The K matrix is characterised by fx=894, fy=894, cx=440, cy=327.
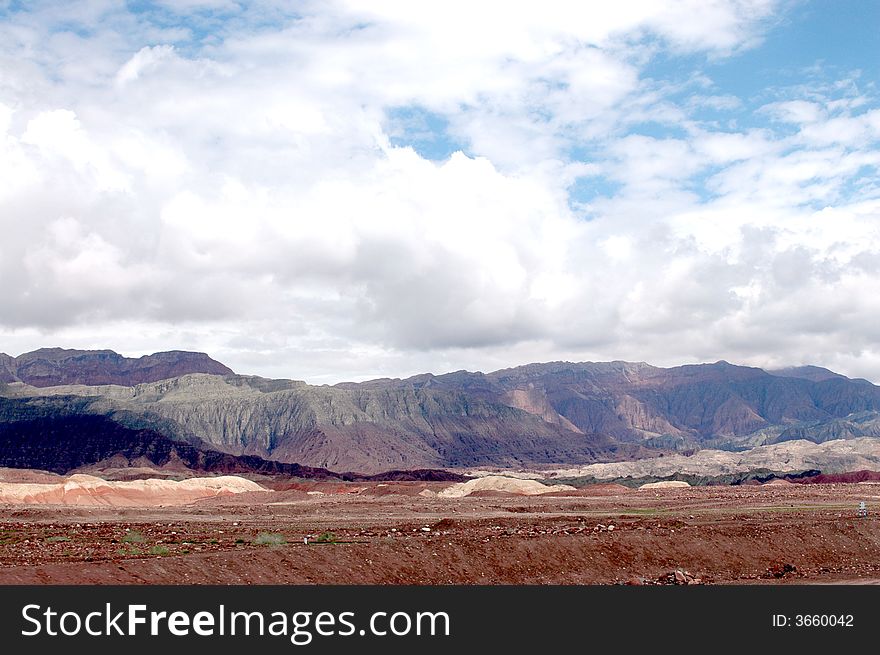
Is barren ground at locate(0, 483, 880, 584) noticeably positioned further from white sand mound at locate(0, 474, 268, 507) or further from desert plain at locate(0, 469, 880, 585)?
white sand mound at locate(0, 474, 268, 507)

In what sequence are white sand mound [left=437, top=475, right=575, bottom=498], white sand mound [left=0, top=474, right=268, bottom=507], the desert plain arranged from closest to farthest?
the desert plain → white sand mound [left=0, top=474, right=268, bottom=507] → white sand mound [left=437, top=475, right=575, bottom=498]

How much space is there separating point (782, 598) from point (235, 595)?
1372cm

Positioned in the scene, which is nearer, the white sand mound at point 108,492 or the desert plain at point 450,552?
the desert plain at point 450,552

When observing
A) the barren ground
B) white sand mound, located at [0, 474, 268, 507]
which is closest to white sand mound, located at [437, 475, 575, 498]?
white sand mound, located at [0, 474, 268, 507]

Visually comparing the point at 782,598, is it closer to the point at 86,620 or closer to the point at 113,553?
the point at 86,620

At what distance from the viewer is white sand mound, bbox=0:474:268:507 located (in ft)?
303

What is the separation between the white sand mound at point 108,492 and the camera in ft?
303

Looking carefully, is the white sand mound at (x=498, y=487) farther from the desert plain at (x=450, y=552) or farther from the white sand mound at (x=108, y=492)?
the desert plain at (x=450, y=552)

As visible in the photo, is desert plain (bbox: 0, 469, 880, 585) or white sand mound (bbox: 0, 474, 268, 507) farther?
white sand mound (bbox: 0, 474, 268, 507)

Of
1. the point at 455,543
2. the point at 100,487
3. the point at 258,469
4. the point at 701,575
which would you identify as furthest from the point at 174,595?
the point at 258,469

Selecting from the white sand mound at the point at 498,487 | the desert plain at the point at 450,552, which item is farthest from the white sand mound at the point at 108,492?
the desert plain at the point at 450,552

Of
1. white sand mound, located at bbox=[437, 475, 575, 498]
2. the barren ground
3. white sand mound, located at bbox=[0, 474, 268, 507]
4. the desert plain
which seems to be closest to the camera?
the barren ground

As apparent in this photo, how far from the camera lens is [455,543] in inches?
1267

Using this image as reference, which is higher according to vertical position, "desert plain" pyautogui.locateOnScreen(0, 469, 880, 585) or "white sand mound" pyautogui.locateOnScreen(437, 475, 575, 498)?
"desert plain" pyautogui.locateOnScreen(0, 469, 880, 585)
